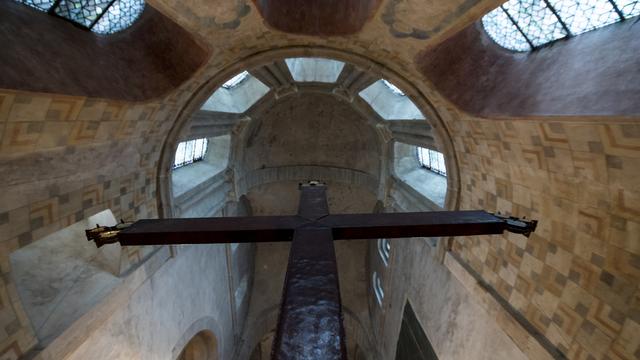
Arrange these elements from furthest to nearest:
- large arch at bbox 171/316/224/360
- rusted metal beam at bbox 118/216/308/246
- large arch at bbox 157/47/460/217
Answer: large arch at bbox 171/316/224/360, large arch at bbox 157/47/460/217, rusted metal beam at bbox 118/216/308/246

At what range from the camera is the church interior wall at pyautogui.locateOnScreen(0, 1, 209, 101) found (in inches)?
112

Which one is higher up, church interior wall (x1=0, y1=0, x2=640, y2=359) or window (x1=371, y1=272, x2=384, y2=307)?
church interior wall (x1=0, y1=0, x2=640, y2=359)

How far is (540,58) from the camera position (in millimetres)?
4051

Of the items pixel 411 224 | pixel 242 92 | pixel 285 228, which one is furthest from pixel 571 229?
pixel 242 92

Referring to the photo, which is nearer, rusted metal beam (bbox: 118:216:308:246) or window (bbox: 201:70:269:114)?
rusted metal beam (bbox: 118:216:308:246)

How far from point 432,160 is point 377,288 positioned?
587cm

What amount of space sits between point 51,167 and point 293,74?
7387 mm

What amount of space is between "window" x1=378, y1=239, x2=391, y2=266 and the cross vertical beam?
30.6 ft

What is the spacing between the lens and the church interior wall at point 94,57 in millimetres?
2855

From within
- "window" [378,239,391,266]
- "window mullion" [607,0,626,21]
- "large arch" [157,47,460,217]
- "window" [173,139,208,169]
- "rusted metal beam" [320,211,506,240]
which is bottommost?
"window" [378,239,391,266]

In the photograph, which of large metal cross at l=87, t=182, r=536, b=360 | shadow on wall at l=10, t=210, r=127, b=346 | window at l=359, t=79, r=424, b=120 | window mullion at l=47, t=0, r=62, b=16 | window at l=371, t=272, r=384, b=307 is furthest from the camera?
window at l=371, t=272, r=384, b=307

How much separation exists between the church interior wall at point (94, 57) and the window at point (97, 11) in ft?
0.31

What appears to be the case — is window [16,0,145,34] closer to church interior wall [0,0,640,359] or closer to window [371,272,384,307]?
church interior wall [0,0,640,359]

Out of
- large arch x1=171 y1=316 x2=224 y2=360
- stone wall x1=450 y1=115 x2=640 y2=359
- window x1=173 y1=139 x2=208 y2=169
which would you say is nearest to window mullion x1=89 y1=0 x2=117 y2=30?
window x1=173 y1=139 x2=208 y2=169
